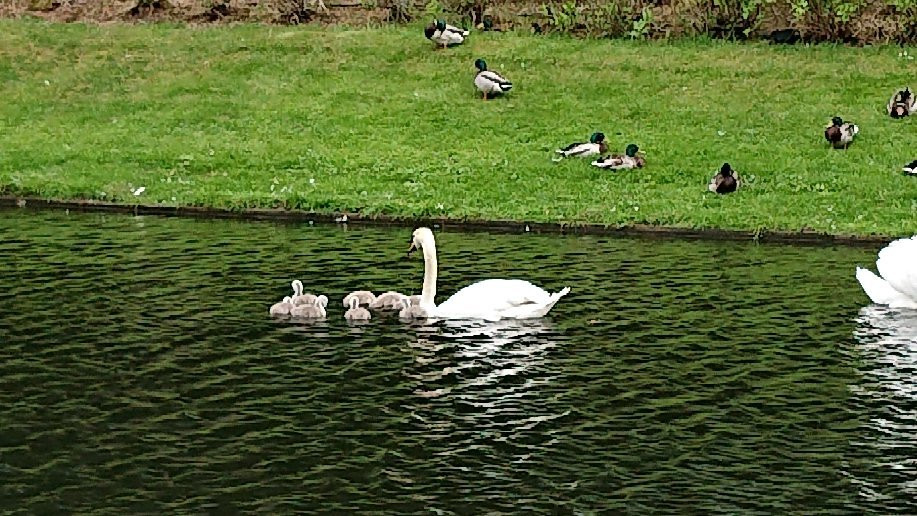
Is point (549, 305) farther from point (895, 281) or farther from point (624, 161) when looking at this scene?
point (624, 161)

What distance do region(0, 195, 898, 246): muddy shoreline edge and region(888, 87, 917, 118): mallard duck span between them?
831 cm

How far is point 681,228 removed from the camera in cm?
2491

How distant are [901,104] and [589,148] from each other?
6.69 meters

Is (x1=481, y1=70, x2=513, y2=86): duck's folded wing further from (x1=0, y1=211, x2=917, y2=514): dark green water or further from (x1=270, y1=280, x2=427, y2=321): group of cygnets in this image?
(x1=270, y1=280, x2=427, y2=321): group of cygnets

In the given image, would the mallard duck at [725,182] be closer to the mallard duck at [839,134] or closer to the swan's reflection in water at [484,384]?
the mallard duck at [839,134]

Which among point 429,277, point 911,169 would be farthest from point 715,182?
point 429,277

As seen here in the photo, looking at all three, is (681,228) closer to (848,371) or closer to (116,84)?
(848,371)

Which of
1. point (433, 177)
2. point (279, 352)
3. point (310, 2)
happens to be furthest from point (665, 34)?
point (279, 352)

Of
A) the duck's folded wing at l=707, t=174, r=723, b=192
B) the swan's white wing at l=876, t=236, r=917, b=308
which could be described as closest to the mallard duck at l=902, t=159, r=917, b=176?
the duck's folded wing at l=707, t=174, r=723, b=192

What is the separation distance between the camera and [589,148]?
2977cm

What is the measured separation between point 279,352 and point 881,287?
737cm

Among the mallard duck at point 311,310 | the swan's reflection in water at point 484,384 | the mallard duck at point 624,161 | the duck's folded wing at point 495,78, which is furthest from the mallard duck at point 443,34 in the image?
the swan's reflection in water at point 484,384

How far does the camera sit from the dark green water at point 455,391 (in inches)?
456

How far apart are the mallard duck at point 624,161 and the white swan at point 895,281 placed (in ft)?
32.3
